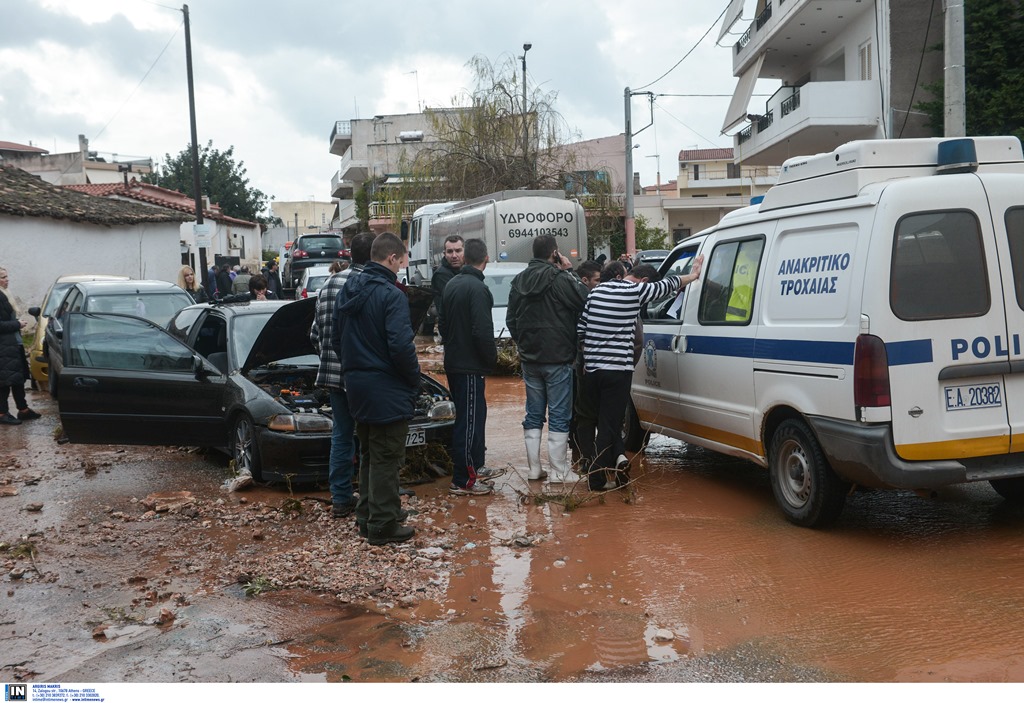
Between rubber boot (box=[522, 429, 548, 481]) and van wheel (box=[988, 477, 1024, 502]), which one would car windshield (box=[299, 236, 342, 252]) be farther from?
van wheel (box=[988, 477, 1024, 502])

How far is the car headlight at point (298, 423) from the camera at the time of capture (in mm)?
7910

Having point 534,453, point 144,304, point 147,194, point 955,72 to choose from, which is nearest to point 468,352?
point 534,453

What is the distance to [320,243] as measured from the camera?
36.9 m

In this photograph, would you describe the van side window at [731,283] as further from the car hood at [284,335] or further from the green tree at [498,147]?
the green tree at [498,147]

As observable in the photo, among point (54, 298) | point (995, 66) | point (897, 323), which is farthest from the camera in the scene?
point (995, 66)

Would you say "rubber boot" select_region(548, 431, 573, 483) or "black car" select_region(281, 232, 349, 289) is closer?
"rubber boot" select_region(548, 431, 573, 483)

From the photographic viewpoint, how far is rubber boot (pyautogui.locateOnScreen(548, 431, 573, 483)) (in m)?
8.06

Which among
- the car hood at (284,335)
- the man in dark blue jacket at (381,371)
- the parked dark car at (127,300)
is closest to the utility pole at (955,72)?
the car hood at (284,335)

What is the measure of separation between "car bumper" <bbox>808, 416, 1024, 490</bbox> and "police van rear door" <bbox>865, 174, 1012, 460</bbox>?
0.22 ft

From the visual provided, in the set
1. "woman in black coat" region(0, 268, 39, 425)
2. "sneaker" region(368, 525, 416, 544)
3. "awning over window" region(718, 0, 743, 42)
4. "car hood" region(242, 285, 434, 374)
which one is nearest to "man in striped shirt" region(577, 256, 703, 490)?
"car hood" region(242, 285, 434, 374)

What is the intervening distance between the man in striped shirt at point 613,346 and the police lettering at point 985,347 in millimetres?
2311

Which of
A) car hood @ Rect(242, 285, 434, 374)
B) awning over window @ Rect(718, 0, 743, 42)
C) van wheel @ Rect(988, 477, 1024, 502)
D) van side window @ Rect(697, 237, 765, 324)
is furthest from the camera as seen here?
awning over window @ Rect(718, 0, 743, 42)

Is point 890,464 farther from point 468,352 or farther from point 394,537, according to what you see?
point 468,352

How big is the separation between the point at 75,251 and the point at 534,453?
844 inches
